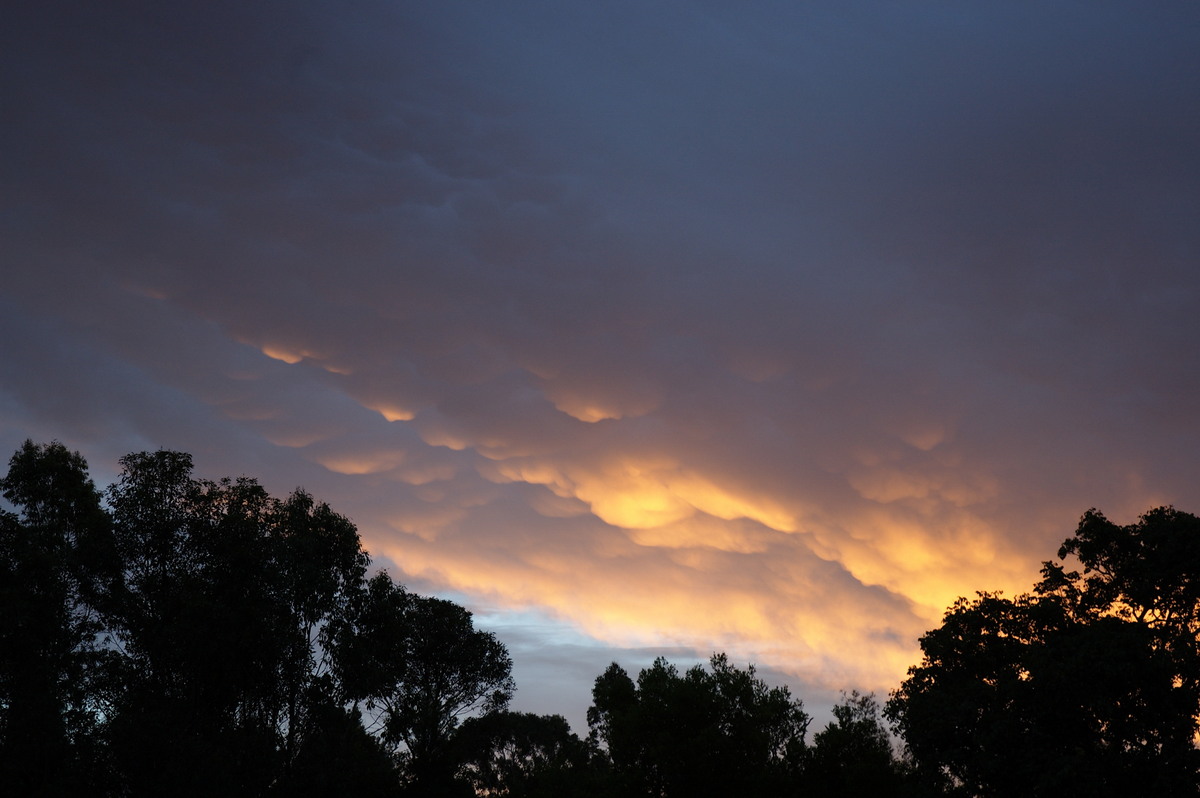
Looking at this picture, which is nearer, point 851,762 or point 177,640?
point 177,640

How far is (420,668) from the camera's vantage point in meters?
58.7

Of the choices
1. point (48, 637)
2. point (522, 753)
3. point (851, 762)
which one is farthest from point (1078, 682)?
point (522, 753)

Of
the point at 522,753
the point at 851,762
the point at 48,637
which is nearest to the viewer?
the point at 48,637

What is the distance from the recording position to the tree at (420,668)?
39062 millimetres

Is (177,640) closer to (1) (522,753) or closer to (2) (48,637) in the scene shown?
(2) (48,637)

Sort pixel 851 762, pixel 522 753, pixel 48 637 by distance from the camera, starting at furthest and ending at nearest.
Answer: pixel 522 753 < pixel 851 762 < pixel 48 637

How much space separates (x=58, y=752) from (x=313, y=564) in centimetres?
1112

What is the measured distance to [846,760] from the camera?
51.1 meters

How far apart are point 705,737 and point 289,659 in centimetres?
2815

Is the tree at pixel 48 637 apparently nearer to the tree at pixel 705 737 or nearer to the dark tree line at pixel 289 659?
the dark tree line at pixel 289 659

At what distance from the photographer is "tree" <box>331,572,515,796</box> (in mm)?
39062

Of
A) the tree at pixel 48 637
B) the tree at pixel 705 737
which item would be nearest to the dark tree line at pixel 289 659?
the tree at pixel 48 637

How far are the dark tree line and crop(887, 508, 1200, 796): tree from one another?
8 cm

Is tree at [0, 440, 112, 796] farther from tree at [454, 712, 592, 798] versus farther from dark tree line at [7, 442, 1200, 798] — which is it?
tree at [454, 712, 592, 798]
